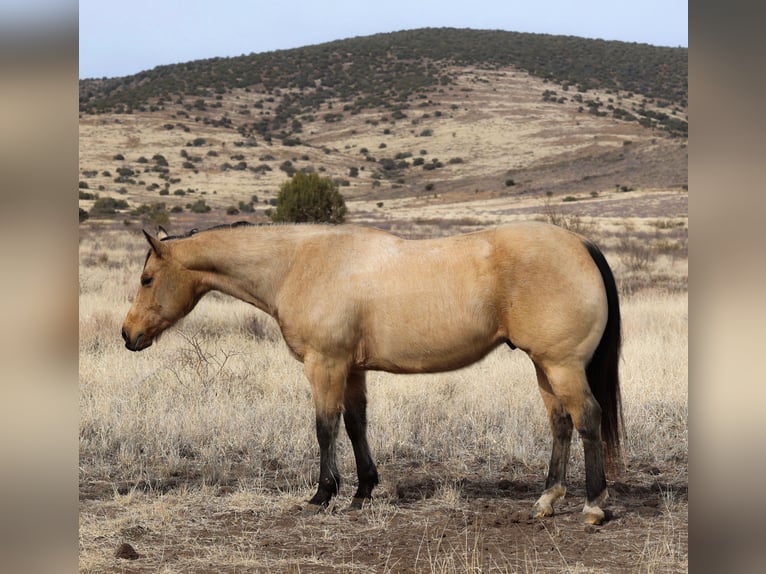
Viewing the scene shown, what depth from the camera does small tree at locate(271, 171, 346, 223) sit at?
2962cm

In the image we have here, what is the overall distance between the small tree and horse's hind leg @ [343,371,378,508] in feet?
76.4

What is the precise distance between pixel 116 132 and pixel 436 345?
8517cm

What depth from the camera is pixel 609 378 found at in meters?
5.70

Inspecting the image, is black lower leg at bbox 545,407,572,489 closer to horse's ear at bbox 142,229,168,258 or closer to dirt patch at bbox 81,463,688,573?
dirt patch at bbox 81,463,688,573

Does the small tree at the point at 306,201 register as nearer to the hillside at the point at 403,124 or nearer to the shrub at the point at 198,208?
the shrub at the point at 198,208

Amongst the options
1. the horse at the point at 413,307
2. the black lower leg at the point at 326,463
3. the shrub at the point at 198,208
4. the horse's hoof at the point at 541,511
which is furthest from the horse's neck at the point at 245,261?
the shrub at the point at 198,208

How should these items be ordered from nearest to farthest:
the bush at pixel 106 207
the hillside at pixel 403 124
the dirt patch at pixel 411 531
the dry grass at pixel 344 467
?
the dirt patch at pixel 411 531, the dry grass at pixel 344 467, the bush at pixel 106 207, the hillside at pixel 403 124

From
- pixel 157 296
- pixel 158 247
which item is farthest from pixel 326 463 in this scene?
pixel 158 247

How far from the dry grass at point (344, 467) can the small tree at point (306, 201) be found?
18.9m

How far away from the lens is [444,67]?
10638 cm

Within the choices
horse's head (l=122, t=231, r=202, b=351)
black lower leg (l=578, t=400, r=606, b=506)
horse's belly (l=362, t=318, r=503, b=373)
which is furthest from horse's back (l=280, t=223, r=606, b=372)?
horse's head (l=122, t=231, r=202, b=351)

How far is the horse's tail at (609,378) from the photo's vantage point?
18.5 ft
